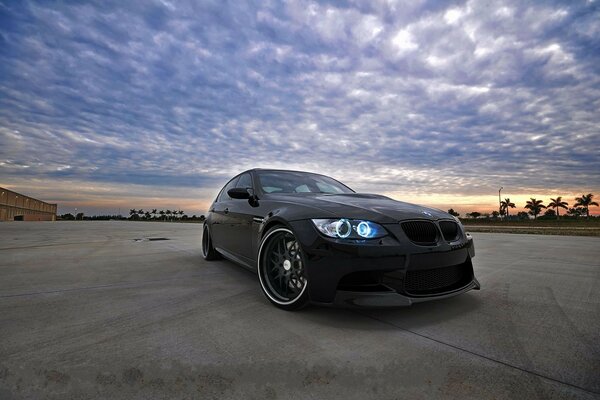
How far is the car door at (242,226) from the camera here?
3203 mm

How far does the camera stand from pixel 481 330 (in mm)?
1934

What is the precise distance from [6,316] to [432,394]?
108 inches

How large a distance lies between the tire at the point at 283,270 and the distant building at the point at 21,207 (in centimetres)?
4645

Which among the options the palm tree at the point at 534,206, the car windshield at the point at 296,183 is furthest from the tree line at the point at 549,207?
the car windshield at the point at 296,183

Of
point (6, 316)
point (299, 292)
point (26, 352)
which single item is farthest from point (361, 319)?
point (6, 316)

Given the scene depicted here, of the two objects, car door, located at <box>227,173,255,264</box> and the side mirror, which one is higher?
the side mirror

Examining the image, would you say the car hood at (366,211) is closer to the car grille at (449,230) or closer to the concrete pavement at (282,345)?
the car grille at (449,230)

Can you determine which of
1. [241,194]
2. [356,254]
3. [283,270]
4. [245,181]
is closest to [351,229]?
[356,254]

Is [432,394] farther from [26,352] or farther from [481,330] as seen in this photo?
[26,352]

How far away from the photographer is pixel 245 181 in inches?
159

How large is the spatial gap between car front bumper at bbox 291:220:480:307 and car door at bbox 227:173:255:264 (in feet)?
3.66

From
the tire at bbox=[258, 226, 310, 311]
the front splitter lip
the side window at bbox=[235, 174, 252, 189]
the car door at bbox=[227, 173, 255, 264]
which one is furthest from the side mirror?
the front splitter lip

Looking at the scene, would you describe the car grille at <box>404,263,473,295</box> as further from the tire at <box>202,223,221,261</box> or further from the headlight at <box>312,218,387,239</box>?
the tire at <box>202,223,221,261</box>

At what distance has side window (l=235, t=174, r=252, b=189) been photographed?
12.6 ft
